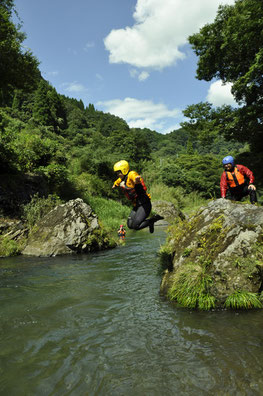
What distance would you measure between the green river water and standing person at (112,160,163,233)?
1605 millimetres

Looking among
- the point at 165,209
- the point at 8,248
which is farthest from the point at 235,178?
the point at 165,209

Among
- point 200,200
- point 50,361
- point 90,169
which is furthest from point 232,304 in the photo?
Result: point 200,200

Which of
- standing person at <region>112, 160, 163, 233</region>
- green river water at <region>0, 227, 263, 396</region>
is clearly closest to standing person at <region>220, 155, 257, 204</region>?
standing person at <region>112, 160, 163, 233</region>

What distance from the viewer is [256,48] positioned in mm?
16406

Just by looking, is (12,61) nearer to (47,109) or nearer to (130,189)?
(130,189)

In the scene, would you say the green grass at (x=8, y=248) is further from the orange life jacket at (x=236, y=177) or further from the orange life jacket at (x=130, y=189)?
the orange life jacket at (x=236, y=177)

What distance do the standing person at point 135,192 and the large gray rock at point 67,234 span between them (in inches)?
197

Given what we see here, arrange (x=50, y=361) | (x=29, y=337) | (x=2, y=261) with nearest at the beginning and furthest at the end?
(x=50, y=361) < (x=29, y=337) < (x=2, y=261)

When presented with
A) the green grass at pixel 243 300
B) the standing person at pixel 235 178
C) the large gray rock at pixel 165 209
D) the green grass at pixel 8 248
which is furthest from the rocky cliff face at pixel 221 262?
the large gray rock at pixel 165 209

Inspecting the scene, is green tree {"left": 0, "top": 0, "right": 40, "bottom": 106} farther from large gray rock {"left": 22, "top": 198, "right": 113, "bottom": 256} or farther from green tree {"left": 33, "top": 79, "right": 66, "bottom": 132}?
green tree {"left": 33, "top": 79, "right": 66, "bottom": 132}

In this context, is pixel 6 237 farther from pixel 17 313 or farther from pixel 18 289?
pixel 17 313

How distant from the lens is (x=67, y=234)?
1131cm

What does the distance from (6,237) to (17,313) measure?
24.4ft

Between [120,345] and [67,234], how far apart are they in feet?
26.8
